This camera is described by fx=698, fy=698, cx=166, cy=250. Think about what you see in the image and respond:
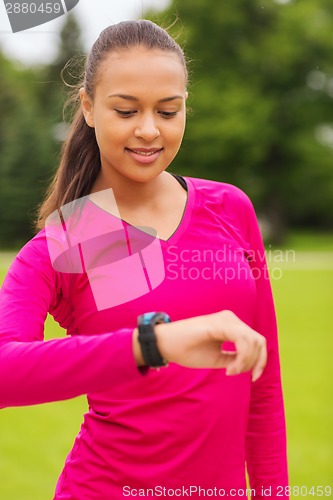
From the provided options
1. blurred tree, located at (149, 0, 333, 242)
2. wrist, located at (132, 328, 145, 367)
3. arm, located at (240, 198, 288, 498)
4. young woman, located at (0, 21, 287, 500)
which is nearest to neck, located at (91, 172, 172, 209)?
young woman, located at (0, 21, 287, 500)

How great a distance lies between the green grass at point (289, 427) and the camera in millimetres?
4457

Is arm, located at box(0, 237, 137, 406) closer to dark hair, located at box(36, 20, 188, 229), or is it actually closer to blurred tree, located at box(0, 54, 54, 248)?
dark hair, located at box(36, 20, 188, 229)

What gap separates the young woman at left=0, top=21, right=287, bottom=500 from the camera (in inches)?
53.4

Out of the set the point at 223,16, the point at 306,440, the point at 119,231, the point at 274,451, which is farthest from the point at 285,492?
the point at 223,16

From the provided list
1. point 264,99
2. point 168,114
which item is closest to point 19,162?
point 264,99

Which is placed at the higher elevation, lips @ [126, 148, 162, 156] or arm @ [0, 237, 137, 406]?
lips @ [126, 148, 162, 156]

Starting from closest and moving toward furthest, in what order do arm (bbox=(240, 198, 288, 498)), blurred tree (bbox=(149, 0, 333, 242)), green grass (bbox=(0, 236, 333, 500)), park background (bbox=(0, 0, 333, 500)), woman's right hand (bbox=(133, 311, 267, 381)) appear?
woman's right hand (bbox=(133, 311, 267, 381)), arm (bbox=(240, 198, 288, 498)), green grass (bbox=(0, 236, 333, 500)), park background (bbox=(0, 0, 333, 500)), blurred tree (bbox=(149, 0, 333, 242))

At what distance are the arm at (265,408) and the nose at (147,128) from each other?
0.36 m

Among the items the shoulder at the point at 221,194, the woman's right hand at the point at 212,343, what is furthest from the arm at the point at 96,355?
the shoulder at the point at 221,194

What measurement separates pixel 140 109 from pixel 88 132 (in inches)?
11.1

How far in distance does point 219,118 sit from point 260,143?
193cm

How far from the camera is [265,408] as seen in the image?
1.63 m

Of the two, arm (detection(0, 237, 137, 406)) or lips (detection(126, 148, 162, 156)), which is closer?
arm (detection(0, 237, 137, 406))

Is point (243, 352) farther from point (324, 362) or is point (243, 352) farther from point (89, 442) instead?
point (324, 362)
